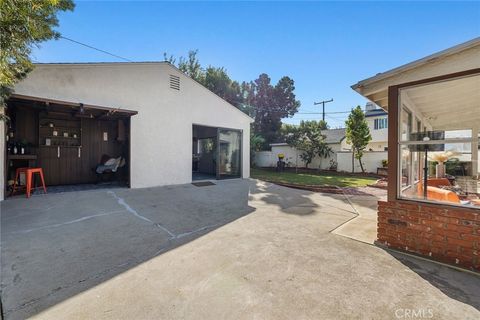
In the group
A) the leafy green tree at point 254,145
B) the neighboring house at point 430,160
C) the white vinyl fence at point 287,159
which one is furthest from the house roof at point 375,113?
the neighboring house at point 430,160

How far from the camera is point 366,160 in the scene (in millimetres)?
13289

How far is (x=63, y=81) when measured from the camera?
608 cm

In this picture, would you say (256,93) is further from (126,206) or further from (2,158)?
(2,158)

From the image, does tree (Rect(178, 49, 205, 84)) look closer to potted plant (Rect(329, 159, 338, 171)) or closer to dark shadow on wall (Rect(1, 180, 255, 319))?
potted plant (Rect(329, 159, 338, 171))

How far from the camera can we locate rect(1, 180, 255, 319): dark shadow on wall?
84.2 inches

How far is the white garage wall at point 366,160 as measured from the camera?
12883 mm

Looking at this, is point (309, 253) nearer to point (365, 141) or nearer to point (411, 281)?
point (411, 281)

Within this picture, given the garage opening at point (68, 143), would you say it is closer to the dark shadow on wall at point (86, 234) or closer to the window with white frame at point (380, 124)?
the dark shadow on wall at point (86, 234)

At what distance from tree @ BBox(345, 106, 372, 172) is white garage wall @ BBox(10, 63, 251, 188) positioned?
818 centimetres

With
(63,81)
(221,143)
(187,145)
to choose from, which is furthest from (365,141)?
(63,81)

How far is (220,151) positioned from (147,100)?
3.58 m

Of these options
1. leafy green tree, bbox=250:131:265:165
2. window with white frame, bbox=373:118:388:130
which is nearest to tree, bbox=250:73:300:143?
leafy green tree, bbox=250:131:265:165

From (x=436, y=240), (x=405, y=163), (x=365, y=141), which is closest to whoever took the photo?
(x=436, y=240)

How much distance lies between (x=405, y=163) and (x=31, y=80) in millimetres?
8471
